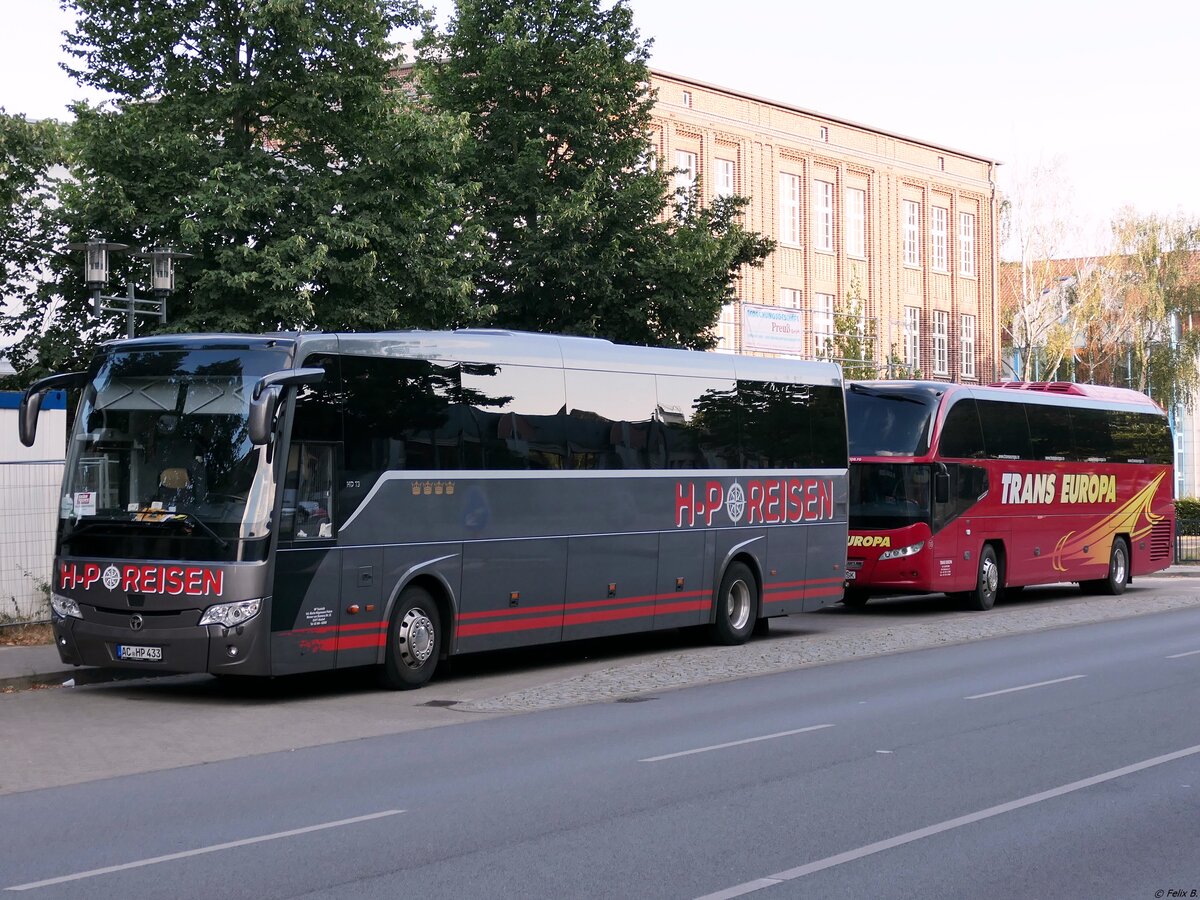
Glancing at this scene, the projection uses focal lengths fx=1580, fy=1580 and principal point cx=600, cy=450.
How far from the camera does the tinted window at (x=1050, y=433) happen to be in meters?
28.2

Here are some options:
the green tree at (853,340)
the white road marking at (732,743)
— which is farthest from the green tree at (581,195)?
the green tree at (853,340)

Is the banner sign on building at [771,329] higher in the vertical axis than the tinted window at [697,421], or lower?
higher

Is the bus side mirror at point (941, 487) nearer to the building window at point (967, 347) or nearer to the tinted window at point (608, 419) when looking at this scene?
the tinted window at point (608, 419)

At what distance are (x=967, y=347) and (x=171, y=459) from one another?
56.3 m

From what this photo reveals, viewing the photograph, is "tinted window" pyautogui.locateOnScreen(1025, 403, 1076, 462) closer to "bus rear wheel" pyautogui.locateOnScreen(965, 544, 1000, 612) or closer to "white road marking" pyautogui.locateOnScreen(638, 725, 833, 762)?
"bus rear wheel" pyautogui.locateOnScreen(965, 544, 1000, 612)

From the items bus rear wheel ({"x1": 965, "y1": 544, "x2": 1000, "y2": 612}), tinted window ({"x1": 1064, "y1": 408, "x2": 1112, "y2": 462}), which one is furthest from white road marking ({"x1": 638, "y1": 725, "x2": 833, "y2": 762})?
tinted window ({"x1": 1064, "y1": 408, "x2": 1112, "y2": 462})

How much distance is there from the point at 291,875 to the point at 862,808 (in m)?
3.40

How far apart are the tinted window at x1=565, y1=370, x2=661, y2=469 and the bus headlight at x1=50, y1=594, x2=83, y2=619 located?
18.4 ft

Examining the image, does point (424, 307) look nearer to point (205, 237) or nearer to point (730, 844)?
point (205, 237)

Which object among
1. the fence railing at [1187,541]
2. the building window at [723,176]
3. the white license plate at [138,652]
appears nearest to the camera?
the white license plate at [138,652]

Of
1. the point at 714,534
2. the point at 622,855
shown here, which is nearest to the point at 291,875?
the point at 622,855

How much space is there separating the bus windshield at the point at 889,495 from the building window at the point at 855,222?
3472 cm

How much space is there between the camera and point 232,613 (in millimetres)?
14055

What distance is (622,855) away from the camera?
7895 millimetres
